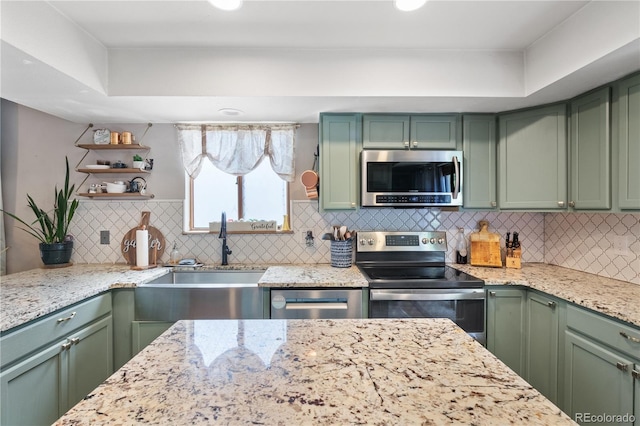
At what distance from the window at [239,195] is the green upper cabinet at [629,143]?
2309 millimetres

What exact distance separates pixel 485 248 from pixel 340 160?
4.61 feet

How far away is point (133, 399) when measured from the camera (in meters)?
Answer: 0.68

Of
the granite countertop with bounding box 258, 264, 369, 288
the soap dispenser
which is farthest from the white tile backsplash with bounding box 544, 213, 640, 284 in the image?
the soap dispenser

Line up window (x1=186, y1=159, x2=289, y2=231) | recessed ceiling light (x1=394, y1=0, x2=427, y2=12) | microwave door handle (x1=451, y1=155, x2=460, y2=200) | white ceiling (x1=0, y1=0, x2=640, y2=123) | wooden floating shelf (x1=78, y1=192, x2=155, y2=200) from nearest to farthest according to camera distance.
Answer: recessed ceiling light (x1=394, y1=0, x2=427, y2=12) → white ceiling (x1=0, y1=0, x2=640, y2=123) → microwave door handle (x1=451, y1=155, x2=460, y2=200) → wooden floating shelf (x1=78, y1=192, x2=155, y2=200) → window (x1=186, y1=159, x2=289, y2=231)

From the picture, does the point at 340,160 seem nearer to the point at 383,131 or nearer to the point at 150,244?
the point at 383,131

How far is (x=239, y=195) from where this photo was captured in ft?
9.04

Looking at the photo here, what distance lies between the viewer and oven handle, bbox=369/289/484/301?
1.98m

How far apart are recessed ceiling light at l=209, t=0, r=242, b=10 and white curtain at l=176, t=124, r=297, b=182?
1149 mm

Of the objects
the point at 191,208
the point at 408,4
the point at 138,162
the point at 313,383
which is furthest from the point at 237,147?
the point at 313,383

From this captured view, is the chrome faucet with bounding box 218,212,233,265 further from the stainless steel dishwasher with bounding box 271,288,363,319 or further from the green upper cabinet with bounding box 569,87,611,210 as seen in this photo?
the green upper cabinet with bounding box 569,87,611,210

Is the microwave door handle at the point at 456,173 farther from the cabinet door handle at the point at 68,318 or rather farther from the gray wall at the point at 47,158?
the cabinet door handle at the point at 68,318

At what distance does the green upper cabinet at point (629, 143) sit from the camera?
1652 millimetres

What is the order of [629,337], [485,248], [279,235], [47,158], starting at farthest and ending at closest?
[279,235] < [47,158] < [485,248] < [629,337]

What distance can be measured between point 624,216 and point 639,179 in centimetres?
48
